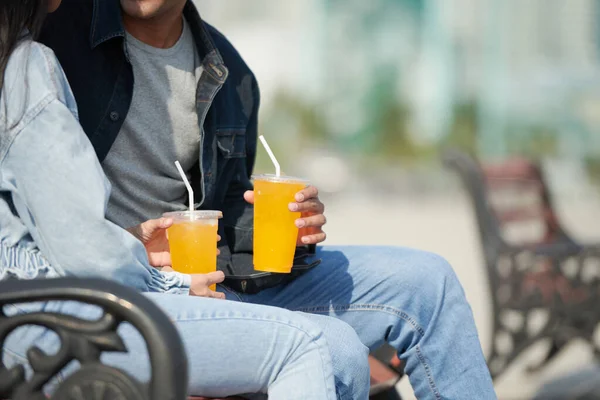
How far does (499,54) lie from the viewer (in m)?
14.7

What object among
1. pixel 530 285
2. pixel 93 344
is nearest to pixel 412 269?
pixel 93 344

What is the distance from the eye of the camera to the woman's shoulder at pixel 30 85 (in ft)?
5.57

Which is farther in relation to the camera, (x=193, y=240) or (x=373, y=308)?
(x=373, y=308)

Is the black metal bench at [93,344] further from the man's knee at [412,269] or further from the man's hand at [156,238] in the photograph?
the man's knee at [412,269]

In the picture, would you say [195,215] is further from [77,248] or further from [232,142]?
[232,142]

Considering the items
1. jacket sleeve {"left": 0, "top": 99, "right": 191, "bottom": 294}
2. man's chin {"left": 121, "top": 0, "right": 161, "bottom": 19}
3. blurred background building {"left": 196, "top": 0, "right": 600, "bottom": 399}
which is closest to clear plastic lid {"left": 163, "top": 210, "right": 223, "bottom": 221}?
jacket sleeve {"left": 0, "top": 99, "right": 191, "bottom": 294}

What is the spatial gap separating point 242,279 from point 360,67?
480 inches

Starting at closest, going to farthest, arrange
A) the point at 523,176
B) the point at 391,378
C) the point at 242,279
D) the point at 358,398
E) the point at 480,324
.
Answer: the point at 358,398, the point at 242,279, the point at 391,378, the point at 523,176, the point at 480,324

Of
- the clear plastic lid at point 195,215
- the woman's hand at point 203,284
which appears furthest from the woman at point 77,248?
the clear plastic lid at point 195,215

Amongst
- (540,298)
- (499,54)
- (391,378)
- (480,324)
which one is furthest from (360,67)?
(391,378)

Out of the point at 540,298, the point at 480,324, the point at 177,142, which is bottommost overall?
the point at 480,324

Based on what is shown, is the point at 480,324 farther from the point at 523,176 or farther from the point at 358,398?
the point at 358,398

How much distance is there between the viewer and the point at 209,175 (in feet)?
8.21

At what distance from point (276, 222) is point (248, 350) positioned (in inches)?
22.0
